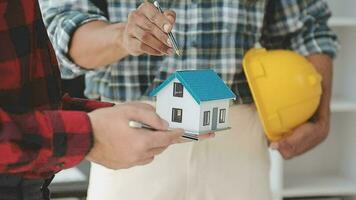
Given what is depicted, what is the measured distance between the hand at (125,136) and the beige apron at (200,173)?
449mm

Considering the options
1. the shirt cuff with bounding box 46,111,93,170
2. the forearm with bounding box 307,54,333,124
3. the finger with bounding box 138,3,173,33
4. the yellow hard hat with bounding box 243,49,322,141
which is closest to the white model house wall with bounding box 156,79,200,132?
the finger with bounding box 138,3,173,33

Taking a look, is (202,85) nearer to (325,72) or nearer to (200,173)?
(200,173)

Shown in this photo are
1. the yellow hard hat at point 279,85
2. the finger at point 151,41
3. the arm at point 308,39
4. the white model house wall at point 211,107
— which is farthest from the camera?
the arm at point 308,39

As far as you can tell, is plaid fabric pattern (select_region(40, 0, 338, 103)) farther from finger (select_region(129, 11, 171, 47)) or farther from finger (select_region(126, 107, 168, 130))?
finger (select_region(126, 107, 168, 130))

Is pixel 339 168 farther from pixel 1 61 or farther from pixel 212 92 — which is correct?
pixel 1 61

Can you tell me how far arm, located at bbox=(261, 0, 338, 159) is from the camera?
4.60 feet

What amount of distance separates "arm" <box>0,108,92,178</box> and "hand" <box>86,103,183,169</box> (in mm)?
16

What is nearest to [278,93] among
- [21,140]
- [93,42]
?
[93,42]

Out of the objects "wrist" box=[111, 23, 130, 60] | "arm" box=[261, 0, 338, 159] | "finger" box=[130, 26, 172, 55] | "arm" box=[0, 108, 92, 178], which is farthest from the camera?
"arm" box=[261, 0, 338, 159]

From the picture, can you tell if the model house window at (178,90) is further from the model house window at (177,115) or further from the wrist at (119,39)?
the wrist at (119,39)

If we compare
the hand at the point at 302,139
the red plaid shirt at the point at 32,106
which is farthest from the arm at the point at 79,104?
the hand at the point at 302,139

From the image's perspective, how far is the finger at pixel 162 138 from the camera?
0.75 meters

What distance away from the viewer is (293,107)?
1.29m

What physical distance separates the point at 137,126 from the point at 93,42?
20.2 inches
